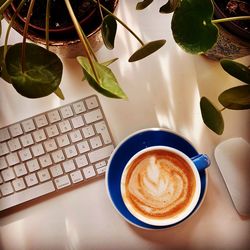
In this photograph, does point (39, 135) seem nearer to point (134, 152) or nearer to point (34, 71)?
point (134, 152)

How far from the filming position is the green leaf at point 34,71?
1.59 ft

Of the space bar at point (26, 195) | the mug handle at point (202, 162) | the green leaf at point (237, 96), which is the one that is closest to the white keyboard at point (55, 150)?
the space bar at point (26, 195)

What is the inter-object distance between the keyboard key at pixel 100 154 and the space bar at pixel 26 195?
9 centimetres

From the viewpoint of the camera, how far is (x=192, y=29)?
487 mm

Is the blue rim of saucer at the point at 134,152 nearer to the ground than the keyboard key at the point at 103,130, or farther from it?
nearer to the ground

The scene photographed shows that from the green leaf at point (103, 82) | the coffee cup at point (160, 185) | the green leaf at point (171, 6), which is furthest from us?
the coffee cup at point (160, 185)

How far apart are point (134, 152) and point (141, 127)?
0.05m

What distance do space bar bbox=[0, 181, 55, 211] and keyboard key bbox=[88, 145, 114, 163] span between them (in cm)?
9

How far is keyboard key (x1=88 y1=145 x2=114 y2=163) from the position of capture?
0.79 m

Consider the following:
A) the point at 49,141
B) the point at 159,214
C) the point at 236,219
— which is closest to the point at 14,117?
the point at 49,141

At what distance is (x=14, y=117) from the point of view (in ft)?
2.64

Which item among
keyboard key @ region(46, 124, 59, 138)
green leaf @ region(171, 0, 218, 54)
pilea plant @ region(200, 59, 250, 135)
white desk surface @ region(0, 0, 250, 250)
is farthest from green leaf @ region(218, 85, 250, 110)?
keyboard key @ region(46, 124, 59, 138)

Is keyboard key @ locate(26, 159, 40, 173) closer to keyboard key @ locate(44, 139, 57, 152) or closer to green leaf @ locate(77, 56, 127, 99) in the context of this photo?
keyboard key @ locate(44, 139, 57, 152)

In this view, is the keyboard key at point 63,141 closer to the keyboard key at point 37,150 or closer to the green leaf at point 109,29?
the keyboard key at point 37,150
